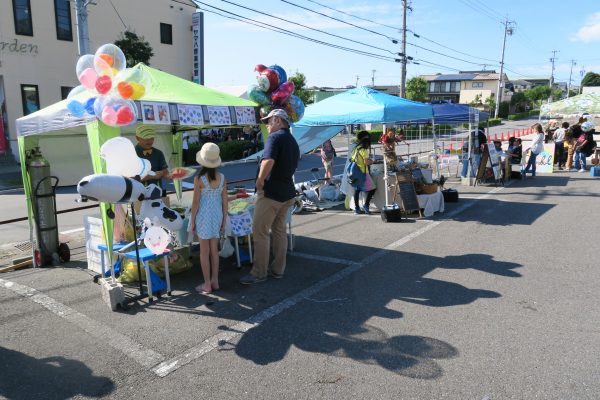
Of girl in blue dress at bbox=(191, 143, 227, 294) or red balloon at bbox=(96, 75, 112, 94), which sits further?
girl in blue dress at bbox=(191, 143, 227, 294)

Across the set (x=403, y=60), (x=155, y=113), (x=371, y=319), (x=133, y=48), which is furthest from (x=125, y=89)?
(x=403, y=60)

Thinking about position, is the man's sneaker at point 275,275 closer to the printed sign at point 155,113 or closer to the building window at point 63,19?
the printed sign at point 155,113

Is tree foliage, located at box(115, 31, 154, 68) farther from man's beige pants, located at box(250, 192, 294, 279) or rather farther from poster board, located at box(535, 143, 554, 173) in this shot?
poster board, located at box(535, 143, 554, 173)

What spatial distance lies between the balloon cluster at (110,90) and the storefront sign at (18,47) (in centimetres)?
1757

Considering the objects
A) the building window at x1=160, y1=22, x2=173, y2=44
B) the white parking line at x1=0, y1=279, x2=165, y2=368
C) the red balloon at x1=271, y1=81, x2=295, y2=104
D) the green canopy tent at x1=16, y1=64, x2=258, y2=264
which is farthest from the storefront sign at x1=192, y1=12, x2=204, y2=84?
the white parking line at x1=0, y1=279, x2=165, y2=368

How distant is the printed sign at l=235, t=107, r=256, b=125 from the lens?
19.8ft

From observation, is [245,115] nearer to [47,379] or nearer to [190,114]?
[190,114]

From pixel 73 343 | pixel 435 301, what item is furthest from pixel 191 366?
pixel 435 301

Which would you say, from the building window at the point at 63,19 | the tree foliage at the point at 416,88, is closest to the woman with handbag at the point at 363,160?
the building window at the point at 63,19

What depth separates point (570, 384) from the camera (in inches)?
123

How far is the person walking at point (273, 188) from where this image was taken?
16.1 feet

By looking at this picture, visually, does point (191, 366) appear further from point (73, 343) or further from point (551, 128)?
point (551, 128)

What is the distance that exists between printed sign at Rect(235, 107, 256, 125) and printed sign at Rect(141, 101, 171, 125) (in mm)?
1134

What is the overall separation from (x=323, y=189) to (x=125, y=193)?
6818 mm
